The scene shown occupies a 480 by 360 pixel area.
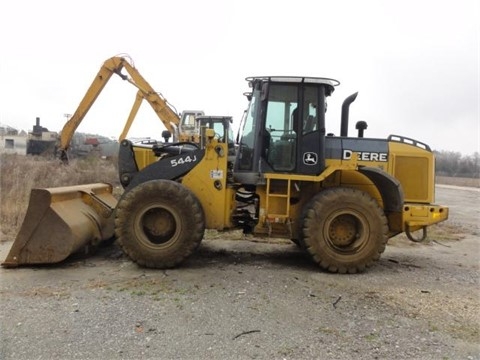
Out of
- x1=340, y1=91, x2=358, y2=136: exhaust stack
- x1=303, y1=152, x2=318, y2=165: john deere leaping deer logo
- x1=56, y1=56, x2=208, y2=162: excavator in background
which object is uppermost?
x1=56, y1=56, x2=208, y2=162: excavator in background

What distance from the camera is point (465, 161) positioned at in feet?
192

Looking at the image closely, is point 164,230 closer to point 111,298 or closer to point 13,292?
point 111,298

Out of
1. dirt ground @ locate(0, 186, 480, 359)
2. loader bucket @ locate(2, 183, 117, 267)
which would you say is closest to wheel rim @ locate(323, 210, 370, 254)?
dirt ground @ locate(0, 186, 480, 359)

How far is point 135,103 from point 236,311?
15544 millimetres

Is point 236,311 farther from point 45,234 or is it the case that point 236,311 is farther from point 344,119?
point 344,119

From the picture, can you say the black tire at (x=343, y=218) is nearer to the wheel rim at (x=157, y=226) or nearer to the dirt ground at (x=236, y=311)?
the dirt ground at (x=236, y=311)

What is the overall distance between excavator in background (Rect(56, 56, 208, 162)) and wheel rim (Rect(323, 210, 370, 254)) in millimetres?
11208

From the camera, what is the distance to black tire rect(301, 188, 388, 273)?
21.3ft

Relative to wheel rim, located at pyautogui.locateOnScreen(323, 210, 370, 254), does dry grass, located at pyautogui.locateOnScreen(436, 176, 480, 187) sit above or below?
above

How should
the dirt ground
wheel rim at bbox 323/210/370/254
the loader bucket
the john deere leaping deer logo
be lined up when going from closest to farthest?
the dirt ground → the loader bucket → wheel rim at bbox 323/210/370/254 → the john deere leaping deer logo

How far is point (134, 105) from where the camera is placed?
62.8ft

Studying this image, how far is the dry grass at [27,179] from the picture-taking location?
10.5m

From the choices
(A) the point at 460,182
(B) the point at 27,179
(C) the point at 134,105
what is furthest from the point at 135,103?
(A) the point at 460,182

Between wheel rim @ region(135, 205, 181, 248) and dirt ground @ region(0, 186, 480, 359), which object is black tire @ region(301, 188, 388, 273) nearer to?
dirt ground @ region(0, 186, 480, 359)
